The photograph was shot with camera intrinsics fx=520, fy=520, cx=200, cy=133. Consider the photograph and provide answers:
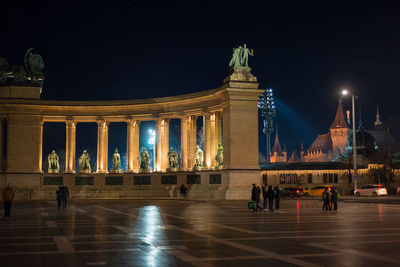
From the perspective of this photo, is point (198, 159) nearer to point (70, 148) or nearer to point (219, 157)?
point (219, 157)

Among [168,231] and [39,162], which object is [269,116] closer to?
[39,162]

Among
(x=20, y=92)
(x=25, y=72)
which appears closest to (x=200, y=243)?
(x=20, y=92)

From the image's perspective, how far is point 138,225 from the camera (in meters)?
25.2

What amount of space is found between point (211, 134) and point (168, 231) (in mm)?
42567

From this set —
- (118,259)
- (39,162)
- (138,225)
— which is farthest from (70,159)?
(118,259)

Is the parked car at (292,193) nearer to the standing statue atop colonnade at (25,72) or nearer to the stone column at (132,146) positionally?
the stone column at (132,146)

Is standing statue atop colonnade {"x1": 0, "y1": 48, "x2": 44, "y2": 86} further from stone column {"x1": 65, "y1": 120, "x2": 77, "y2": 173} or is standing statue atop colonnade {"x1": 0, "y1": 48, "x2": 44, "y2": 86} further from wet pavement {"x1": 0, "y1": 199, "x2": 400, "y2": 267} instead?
wet pavement {"x1": 0, "y1": 199, "x2": 400, "y2": 267}

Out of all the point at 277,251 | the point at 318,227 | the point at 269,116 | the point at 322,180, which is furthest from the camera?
the point at 322,180

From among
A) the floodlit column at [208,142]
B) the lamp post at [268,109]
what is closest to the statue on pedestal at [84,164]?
the floodlit column at [208,142]

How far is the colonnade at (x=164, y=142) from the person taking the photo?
2516 inches

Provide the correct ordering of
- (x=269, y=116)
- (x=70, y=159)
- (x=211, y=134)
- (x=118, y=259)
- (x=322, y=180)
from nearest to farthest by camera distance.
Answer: (x=118, y=259) < (x=211, y=134) < (x=70, y=159) < (x=269, y=116) < (x=322, y=180)

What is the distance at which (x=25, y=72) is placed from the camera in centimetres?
6762

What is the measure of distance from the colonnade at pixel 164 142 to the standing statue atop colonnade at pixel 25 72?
7.25 meters

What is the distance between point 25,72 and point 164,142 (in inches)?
795
